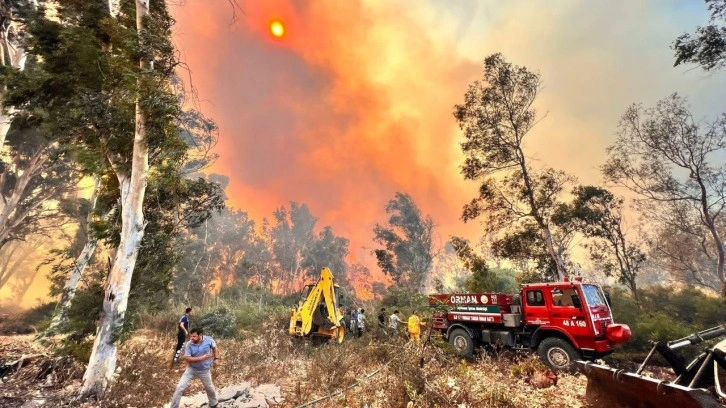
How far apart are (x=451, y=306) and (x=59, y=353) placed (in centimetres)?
1170

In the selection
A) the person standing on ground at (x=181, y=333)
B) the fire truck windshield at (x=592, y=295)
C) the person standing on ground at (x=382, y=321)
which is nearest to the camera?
the fire truck windshield at (x=592, y=295)

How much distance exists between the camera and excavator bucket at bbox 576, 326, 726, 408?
3.33 meters

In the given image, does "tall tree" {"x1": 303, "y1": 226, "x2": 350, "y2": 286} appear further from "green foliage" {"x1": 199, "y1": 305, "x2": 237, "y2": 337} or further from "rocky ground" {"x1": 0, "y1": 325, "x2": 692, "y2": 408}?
"rocky ground" {"x1": 0, "y1": 325, "x2": 692, "y2": 408}

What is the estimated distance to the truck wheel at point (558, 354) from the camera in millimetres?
8875

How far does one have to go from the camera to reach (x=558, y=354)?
30.5 feet

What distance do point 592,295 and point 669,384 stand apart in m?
7.07

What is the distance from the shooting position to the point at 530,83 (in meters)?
18.1

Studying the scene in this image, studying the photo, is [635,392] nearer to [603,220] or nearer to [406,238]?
[603,220]

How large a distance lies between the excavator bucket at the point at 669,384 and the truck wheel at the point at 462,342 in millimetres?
6361

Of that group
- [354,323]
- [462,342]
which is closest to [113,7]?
[354,323]

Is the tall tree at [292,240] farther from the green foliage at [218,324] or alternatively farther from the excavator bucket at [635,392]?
the excavator bucket at [635,392]

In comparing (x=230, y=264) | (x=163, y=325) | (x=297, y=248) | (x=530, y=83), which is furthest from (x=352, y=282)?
(x=530, y=83)

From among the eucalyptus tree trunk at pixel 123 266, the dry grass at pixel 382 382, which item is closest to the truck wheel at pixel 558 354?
the dry grass at pixel 382 382

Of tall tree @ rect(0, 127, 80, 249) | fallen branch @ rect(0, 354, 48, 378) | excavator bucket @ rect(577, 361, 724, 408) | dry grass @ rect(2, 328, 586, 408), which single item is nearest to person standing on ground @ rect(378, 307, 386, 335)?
dry grass @ rect(2, 328, 586, 408)
